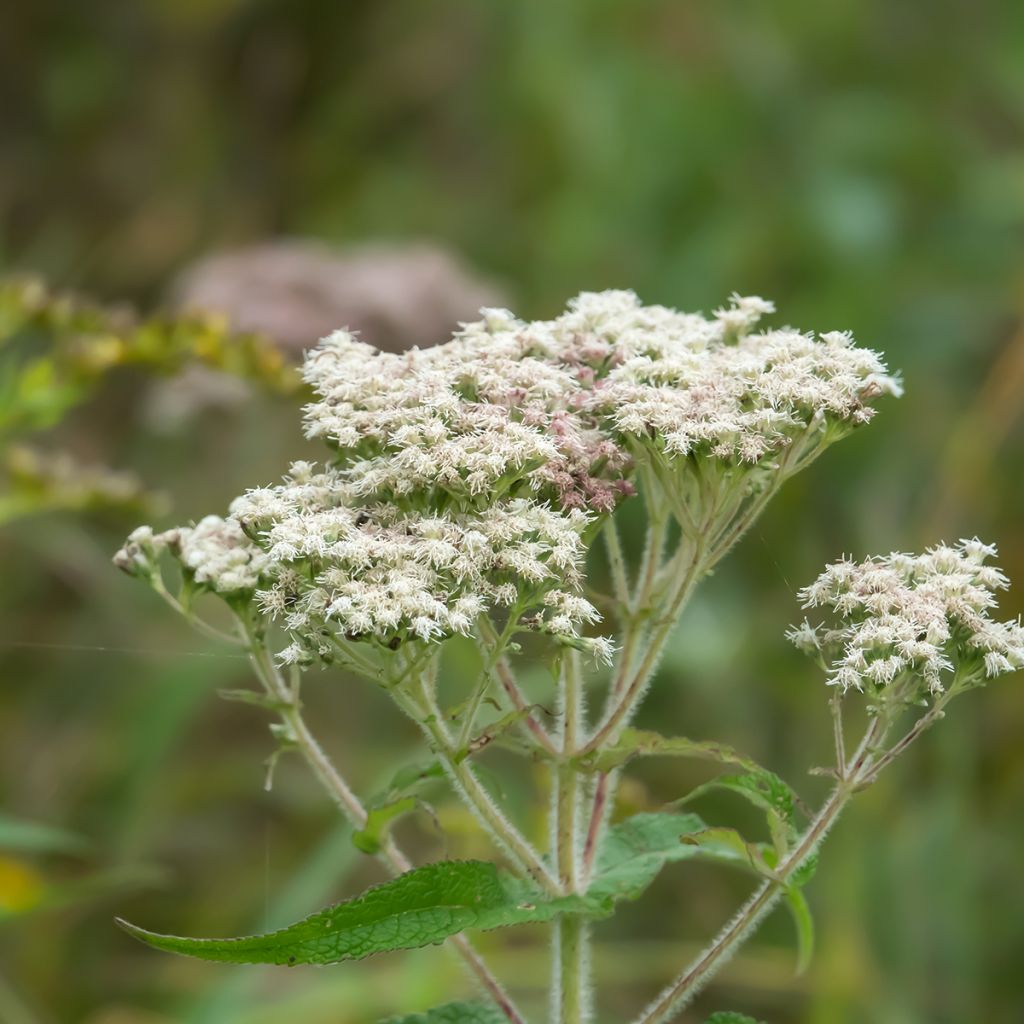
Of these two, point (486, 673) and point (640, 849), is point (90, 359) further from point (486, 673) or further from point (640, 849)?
point (640, 849)

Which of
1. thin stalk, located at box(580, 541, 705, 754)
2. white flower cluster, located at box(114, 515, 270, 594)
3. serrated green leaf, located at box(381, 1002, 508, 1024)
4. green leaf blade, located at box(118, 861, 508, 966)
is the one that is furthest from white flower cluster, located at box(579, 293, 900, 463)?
serrated green leaf, located at box(381, 1002, 508, 1024)

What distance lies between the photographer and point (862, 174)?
612 centimetres

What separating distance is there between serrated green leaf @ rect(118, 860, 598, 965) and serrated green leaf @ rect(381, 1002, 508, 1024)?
24cm

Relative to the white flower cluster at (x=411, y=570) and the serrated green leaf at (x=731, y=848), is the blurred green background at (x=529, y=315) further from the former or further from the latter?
the white flower cluster at (x=411, y=570)

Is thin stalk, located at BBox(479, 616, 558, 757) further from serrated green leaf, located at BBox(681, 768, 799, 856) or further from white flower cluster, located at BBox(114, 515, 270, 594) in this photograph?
white flower cluster, located at BBox(114, 515, 270, 594)

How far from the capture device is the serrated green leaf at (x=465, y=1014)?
1881mm

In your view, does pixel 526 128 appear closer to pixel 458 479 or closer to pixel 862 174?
pixel 862 174

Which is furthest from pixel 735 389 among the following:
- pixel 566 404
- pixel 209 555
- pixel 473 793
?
pixel 209 555

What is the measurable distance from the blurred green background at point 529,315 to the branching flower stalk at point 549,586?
670 millimetres

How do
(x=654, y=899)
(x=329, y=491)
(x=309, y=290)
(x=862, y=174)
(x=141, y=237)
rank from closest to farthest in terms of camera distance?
(x=329, y=491), (x=309, y=290), (x=654, y=899), (x=862, y=174), (x=141, y=237)

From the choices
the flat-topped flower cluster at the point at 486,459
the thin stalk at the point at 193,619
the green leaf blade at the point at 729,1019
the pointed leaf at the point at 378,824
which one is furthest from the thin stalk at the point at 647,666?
the thin stalk at the point at 193,619

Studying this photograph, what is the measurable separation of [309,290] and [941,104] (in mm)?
4577

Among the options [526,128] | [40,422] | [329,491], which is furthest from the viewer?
[526,128]

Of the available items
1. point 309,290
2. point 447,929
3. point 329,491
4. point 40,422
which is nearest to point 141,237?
point 309,290
